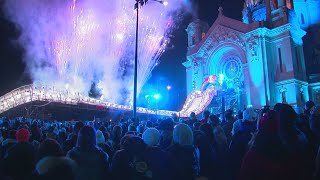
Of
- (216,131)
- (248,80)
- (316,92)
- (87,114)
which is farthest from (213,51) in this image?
(216,131)

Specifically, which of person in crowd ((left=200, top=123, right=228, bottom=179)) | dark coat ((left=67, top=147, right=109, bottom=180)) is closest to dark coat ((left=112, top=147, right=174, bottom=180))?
dark coat ((left=67, top=147, right=109, bottom=180))

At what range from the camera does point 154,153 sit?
173 inches

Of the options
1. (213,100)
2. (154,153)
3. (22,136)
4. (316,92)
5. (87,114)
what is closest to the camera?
(154,153)

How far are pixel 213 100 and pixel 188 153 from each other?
33.1 metres

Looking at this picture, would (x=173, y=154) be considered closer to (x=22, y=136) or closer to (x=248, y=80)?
(x=22, y=136)

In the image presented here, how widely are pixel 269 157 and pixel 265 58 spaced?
3155 cm

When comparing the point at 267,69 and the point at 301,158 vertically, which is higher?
the point at 267,69

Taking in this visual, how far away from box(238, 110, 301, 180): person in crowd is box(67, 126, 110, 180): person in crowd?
2.35 metres

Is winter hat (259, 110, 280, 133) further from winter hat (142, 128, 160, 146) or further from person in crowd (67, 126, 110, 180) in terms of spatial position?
person in crowd (67, 126, 110, 180)

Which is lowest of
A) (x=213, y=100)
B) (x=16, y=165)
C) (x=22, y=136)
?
(x=16, y=165)

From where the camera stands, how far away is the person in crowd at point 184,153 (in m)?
4.73

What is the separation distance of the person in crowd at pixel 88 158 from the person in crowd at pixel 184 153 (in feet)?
3.99

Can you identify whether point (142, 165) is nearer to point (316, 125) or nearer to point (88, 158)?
point (88, 158)

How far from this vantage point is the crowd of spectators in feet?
11.2
